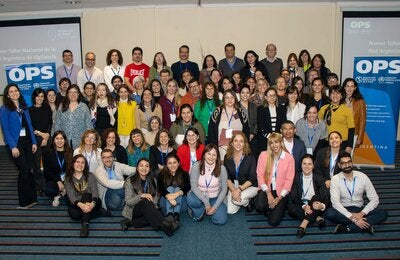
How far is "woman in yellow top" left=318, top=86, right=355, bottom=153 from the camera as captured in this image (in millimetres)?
5660

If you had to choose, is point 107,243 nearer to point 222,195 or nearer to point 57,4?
point 222,195

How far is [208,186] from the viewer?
5.08 metres

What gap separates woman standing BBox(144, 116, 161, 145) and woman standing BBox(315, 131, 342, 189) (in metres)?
2.09

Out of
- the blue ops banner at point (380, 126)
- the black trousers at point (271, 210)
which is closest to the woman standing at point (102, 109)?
the black trousers at point (271, 210)

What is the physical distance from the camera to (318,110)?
5902 millimetres

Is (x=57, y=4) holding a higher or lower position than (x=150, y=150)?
higher

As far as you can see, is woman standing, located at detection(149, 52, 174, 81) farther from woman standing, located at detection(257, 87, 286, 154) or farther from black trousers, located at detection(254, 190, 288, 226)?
black trousers, located at detection(254, 190, 288, 226)

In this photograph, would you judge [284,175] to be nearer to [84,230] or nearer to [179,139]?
[179,139]

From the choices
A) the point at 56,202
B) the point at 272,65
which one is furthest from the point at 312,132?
the point at 56,202

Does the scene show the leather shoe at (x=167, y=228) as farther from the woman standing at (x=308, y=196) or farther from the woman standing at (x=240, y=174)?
the woman standing at (x=308, y=196)

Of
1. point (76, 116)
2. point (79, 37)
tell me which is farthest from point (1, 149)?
point (76, 116)

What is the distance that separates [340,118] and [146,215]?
2.77 metres

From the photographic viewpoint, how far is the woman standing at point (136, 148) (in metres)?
5.59

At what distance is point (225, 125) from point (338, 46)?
12.3 ft
